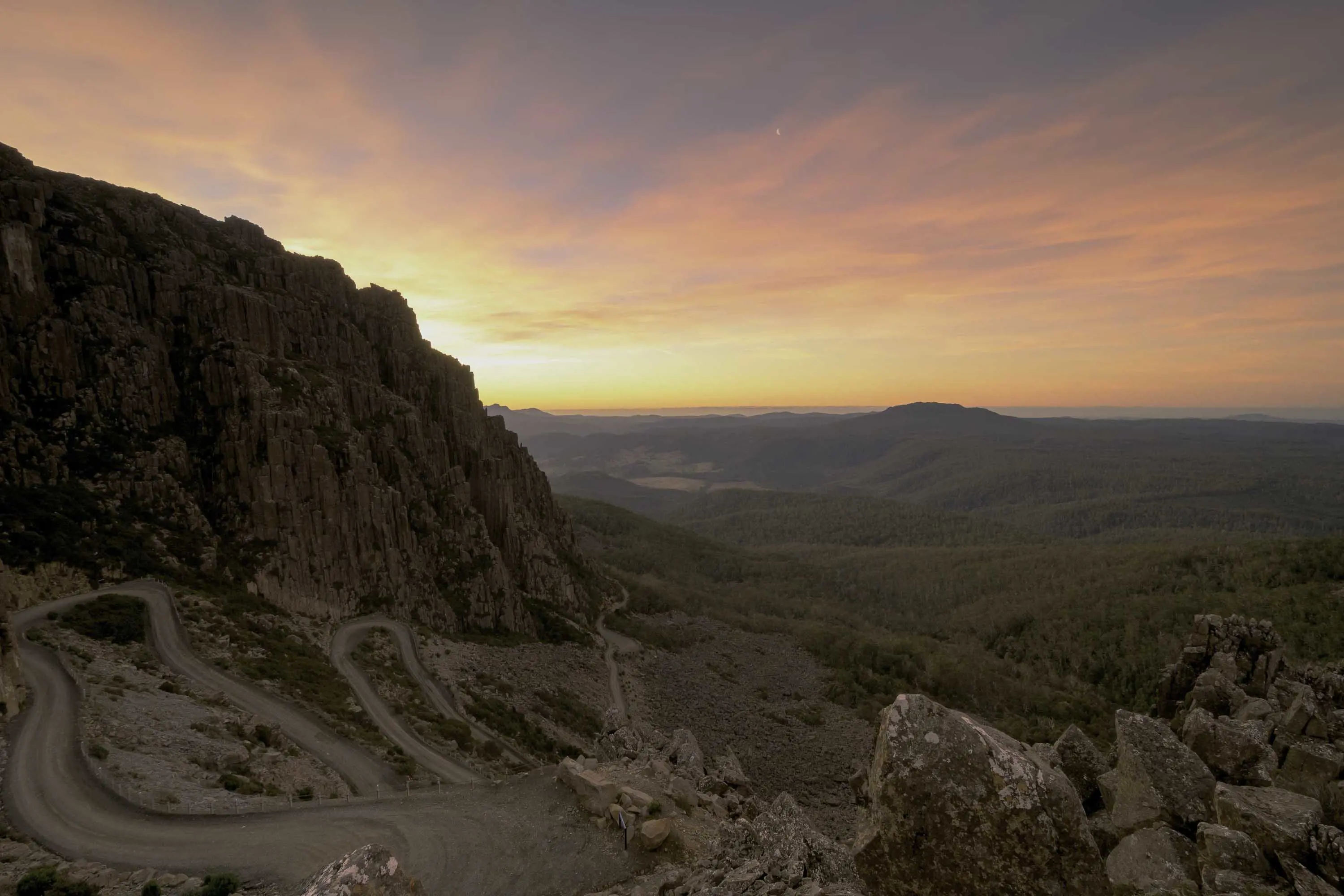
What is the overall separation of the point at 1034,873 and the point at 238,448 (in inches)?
2705

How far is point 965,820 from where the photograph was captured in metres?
7.88

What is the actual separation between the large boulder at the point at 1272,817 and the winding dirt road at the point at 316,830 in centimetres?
1654

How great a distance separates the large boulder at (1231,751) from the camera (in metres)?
13.2

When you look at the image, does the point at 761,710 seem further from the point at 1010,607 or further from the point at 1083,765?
the point at 1010,607

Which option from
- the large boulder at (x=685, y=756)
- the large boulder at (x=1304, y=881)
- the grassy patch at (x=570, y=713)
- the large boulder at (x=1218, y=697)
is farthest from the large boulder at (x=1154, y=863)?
the grassy patch at (x=570, y=713)

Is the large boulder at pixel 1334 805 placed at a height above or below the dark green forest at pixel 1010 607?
above

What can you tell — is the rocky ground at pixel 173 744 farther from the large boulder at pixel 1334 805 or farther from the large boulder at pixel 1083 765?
the large boulder at pixel 1334 805

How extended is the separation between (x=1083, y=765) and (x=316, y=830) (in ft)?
90.3

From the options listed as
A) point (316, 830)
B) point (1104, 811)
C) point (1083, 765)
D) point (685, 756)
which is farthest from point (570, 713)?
point (1104, 811)

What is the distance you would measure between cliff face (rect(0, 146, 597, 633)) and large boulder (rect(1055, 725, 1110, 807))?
60.3m

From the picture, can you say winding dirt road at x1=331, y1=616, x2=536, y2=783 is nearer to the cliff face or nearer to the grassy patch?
the cliff face

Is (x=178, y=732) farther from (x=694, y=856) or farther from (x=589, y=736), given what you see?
(x=589, y=736)

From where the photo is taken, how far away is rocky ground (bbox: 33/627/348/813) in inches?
983

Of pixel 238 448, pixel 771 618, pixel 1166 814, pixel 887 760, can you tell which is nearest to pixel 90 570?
pixel 238 448
